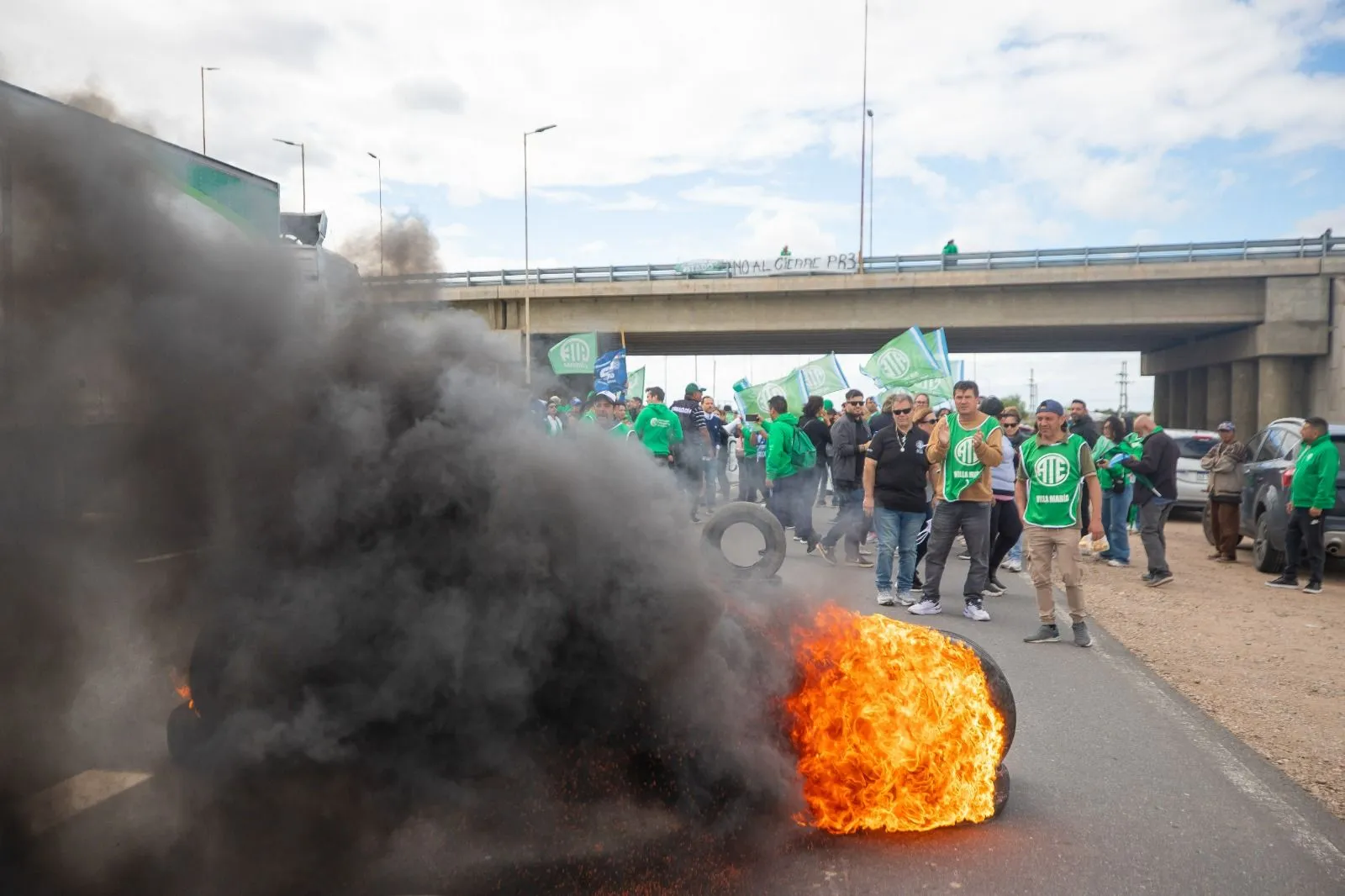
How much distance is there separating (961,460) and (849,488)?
3.20 metres

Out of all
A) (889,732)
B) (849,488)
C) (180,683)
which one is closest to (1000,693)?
(889,732)

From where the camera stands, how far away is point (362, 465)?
11.2ft

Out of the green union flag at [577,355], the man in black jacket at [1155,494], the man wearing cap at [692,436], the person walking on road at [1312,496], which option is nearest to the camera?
the person walking on road at [1312,496]

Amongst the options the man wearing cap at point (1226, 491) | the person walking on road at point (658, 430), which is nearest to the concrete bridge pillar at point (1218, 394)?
the man wearing cap at point (1226, 491)

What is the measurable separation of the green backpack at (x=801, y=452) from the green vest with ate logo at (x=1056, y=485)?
402cm

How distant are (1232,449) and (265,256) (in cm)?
1204

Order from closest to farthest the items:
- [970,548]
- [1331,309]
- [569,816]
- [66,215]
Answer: [66,215], [569,816], [970,548], [1331,309]

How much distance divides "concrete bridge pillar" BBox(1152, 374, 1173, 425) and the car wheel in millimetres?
31966

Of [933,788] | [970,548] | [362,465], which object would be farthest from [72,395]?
[970,548]

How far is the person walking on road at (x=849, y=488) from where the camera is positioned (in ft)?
34.9

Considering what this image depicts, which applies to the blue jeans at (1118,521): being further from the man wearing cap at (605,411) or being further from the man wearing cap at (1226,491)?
the man wearing cap at (605,411)

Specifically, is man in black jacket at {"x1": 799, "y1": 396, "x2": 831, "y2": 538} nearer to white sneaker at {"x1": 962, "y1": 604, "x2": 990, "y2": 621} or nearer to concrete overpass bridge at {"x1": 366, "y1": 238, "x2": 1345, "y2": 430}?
white sneaker at {"x1": 962, "y1": 604, "x2": 990, "y2": 621}

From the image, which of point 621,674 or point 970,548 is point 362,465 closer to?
point 621,674

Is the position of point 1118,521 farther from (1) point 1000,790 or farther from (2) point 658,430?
(1) point 1000,790
